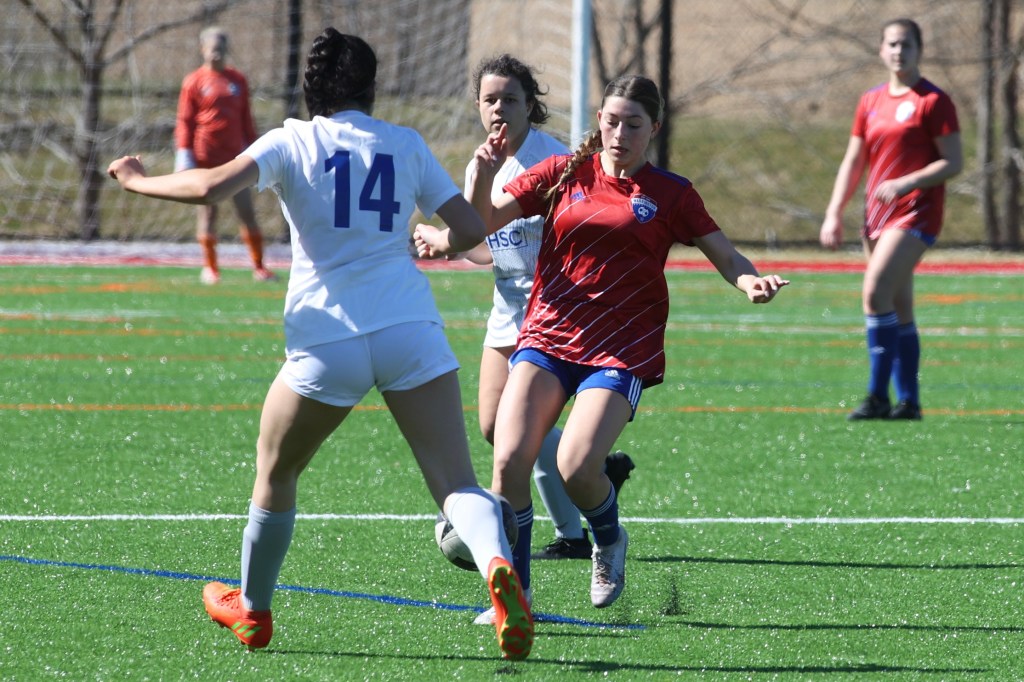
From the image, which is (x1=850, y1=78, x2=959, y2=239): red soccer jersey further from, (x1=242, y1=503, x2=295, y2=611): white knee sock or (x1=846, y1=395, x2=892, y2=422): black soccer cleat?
(x1=242, y1=503, x2=295, y2=611): white knee sock

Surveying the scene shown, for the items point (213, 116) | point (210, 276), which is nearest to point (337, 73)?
point (210, 276)

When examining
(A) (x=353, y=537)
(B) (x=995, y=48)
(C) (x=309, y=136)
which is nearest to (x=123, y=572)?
(A) (x=353, y=537)

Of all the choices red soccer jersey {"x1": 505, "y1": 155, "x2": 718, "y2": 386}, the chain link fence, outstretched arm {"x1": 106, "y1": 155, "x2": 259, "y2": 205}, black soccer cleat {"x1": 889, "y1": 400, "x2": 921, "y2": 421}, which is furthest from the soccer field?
the chain link fence

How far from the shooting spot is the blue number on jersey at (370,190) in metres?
3.95

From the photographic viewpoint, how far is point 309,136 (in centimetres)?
399

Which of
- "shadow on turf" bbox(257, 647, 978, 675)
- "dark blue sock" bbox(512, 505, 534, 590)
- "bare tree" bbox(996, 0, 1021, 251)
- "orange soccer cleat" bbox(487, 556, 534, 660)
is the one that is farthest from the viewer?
"bare tree" bbox(996, 0, 1021, 251)

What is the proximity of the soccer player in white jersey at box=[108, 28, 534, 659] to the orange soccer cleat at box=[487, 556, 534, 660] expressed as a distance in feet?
0.25

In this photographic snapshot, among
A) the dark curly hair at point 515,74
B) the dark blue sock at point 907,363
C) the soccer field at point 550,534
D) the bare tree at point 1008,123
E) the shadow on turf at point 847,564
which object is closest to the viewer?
the soccer field at point 550,534

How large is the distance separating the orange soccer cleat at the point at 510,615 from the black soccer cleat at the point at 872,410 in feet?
16.4

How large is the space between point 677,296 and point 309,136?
1097 cm

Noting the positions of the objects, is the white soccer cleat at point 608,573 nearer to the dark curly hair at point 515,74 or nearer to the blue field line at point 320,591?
the blue field line at point 320,591

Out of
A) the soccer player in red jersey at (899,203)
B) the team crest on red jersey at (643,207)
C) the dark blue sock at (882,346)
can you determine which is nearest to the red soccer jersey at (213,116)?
the soccer player in red jersey at (899,203)

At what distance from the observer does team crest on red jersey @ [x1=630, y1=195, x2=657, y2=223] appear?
478 cm

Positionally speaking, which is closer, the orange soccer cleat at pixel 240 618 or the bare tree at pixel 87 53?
the orange soccer cleat at pixel 240 618
